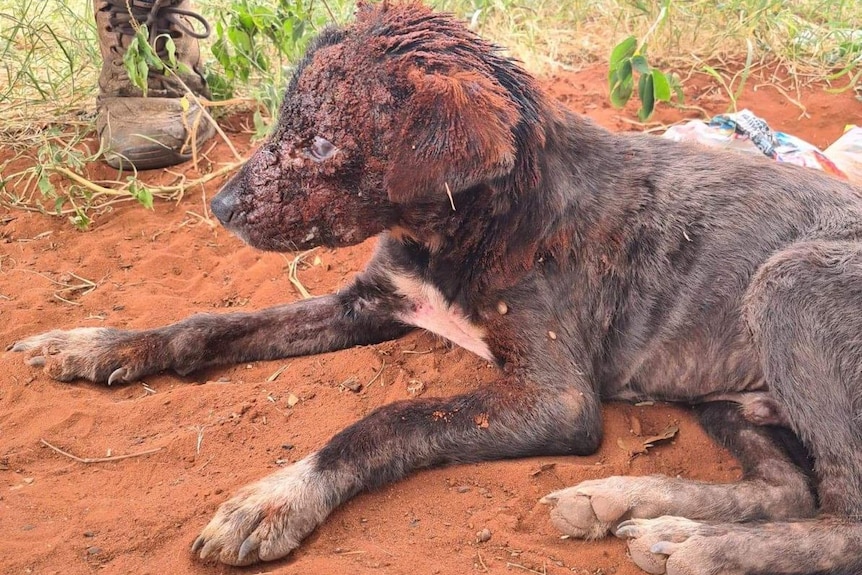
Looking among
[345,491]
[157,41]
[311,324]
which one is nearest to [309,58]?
[311,324]

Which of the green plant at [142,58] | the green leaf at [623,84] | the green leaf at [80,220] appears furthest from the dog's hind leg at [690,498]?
the green plant at [142,58]

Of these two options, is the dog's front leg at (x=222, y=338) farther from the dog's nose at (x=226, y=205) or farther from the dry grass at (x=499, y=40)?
the dry grass at (x=499, y=40)

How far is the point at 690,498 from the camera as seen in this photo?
9.57ft

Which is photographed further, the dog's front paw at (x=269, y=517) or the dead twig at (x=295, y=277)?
the dead twig at (x=295, y=277)

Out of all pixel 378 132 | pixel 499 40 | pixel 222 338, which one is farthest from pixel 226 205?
pixel 499 40

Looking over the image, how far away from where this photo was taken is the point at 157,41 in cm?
569

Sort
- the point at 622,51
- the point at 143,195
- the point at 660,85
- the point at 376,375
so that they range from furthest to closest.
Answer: the point at 143,195, the point at 622,51, the point at 660,85, the point at 376,375

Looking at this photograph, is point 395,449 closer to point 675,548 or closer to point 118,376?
point 675,548

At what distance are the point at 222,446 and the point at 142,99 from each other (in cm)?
351

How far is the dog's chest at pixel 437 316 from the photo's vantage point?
11.3ft

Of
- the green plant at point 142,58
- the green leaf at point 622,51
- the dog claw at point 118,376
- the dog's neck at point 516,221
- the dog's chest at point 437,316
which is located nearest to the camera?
the dog's neck at point 516,221

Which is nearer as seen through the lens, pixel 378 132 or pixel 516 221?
pixel 378 132

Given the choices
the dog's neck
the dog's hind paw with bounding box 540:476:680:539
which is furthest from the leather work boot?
the dog's hind paw with bounding box 540:476:680:539

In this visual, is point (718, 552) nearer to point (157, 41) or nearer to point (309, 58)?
point (309, 58)
